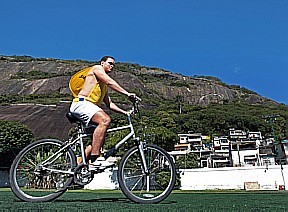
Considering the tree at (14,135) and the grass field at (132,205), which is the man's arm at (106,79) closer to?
the grass field at (132,205)

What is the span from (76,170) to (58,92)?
11962cm

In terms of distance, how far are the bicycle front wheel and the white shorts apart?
1.95 ft

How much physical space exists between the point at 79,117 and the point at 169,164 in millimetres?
1099

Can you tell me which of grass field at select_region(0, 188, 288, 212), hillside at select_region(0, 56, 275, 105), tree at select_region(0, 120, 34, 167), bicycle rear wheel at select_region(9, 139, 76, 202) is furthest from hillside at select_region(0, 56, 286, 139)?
bicycle rear wheel at select_region(9, 139, 76, 202)

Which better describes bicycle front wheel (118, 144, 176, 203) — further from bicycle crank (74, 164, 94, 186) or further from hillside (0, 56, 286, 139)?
hillside (0, 56, 286, 139)

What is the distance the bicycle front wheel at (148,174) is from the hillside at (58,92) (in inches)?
→ 2403

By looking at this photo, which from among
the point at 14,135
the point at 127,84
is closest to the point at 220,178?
the point at 14,135

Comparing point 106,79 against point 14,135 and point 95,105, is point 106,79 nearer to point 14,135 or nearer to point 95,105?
point 95,105

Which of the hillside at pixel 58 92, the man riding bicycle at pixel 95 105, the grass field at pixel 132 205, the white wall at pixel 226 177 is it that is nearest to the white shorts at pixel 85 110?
the man riding bicycle at pixel 95 105

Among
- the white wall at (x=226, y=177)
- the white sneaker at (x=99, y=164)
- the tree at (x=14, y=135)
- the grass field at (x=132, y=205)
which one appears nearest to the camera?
the grass field at (x=132, y=205)

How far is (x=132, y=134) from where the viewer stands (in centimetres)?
424

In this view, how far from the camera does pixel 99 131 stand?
385 cm

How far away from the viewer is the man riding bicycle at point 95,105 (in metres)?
3.87

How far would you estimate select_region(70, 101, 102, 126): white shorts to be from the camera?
3869 millimetres
